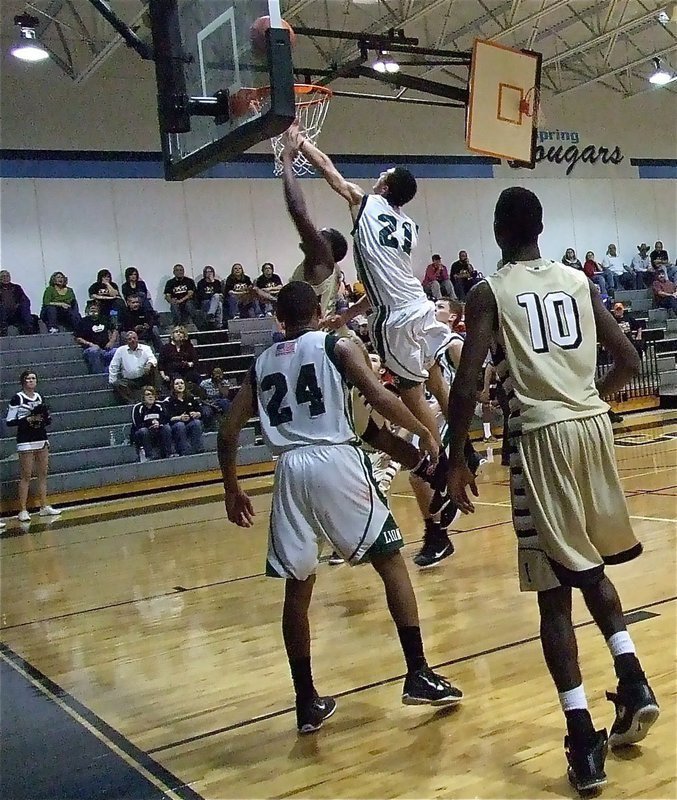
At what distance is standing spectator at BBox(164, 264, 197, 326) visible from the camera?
1628cm

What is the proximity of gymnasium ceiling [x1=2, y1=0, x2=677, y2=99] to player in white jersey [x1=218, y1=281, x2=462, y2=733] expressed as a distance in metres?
12.4

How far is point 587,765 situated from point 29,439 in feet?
31.5

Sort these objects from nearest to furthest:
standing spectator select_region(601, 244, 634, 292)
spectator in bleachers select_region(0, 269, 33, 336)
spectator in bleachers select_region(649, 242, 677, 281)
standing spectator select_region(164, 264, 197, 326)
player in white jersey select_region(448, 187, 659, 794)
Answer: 1. player in white jersey select_region(448, 187, 659, 794)
2. spectator in bleachers select_region(0, 269, 33, 336)
3. standing spectator select_region(164, 264, 197, 326)
4. standing spectator select_region(601, 244, 634, 292)
5. spectator in bleachers select_region(649, 242, 677, 281)

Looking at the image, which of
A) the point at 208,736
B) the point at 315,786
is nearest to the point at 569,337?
the point at 315,786

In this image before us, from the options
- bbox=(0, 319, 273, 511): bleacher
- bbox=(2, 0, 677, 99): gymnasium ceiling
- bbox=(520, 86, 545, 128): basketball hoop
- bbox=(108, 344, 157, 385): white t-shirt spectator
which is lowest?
bbox=(0, 319, 273, 511): bleacher

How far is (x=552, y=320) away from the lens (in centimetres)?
294

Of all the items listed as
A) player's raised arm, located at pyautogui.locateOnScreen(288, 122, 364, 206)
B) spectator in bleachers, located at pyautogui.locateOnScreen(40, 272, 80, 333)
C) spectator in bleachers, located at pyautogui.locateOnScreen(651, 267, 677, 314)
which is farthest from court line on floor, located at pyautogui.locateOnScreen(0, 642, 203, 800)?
spectator in bleachers, located at pyautogui.locateOnScreen(651, 267, 677, 314)

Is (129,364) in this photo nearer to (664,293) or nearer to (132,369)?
(132,369)

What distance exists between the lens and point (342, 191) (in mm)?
5207

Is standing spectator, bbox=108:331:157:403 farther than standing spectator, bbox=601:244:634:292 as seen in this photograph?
No

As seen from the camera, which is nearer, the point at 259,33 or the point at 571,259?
the point at 259,33

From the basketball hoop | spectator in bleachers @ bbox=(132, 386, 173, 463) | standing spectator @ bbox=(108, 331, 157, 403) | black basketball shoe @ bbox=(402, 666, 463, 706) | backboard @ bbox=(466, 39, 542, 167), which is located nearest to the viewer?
black basketball shoe @ bbox=(402, 666, 463, 706)

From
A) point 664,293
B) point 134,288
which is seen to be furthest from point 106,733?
point 664,293

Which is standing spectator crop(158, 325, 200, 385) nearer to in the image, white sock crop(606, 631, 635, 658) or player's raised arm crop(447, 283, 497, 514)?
player's raised arm crop(447, 283, 497, 514)
